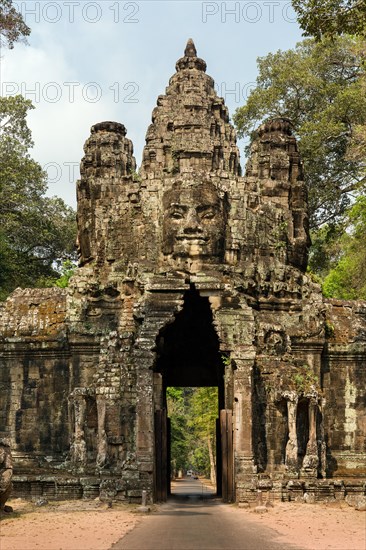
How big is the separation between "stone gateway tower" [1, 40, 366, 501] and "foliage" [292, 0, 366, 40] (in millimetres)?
5030

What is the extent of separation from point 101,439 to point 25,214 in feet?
64.8

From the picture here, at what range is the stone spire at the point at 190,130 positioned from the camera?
21266 millimetres

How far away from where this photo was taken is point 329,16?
1638cm

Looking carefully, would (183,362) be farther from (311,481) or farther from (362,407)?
(311,481)

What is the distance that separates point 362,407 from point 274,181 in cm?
623

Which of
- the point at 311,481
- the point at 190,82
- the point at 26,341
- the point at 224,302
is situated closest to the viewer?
the point at 311,481

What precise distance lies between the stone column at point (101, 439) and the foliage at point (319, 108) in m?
19.1

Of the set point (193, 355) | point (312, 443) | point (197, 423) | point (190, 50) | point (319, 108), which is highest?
point (319, 108)

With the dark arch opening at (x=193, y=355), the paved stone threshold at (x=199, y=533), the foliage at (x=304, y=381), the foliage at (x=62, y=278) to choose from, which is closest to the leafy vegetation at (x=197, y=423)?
the foliage at (x=62, y=278)

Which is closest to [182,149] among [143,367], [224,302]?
[224,302]

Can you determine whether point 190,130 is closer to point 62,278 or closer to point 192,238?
point 192,238

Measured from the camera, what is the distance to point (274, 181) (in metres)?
21.8

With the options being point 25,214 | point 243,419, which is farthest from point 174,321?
point 25,214

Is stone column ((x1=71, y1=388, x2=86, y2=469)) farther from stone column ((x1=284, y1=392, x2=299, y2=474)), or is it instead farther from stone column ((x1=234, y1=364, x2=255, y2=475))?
stone column ((x1=284, y1=392, x2=299, y2=474))
